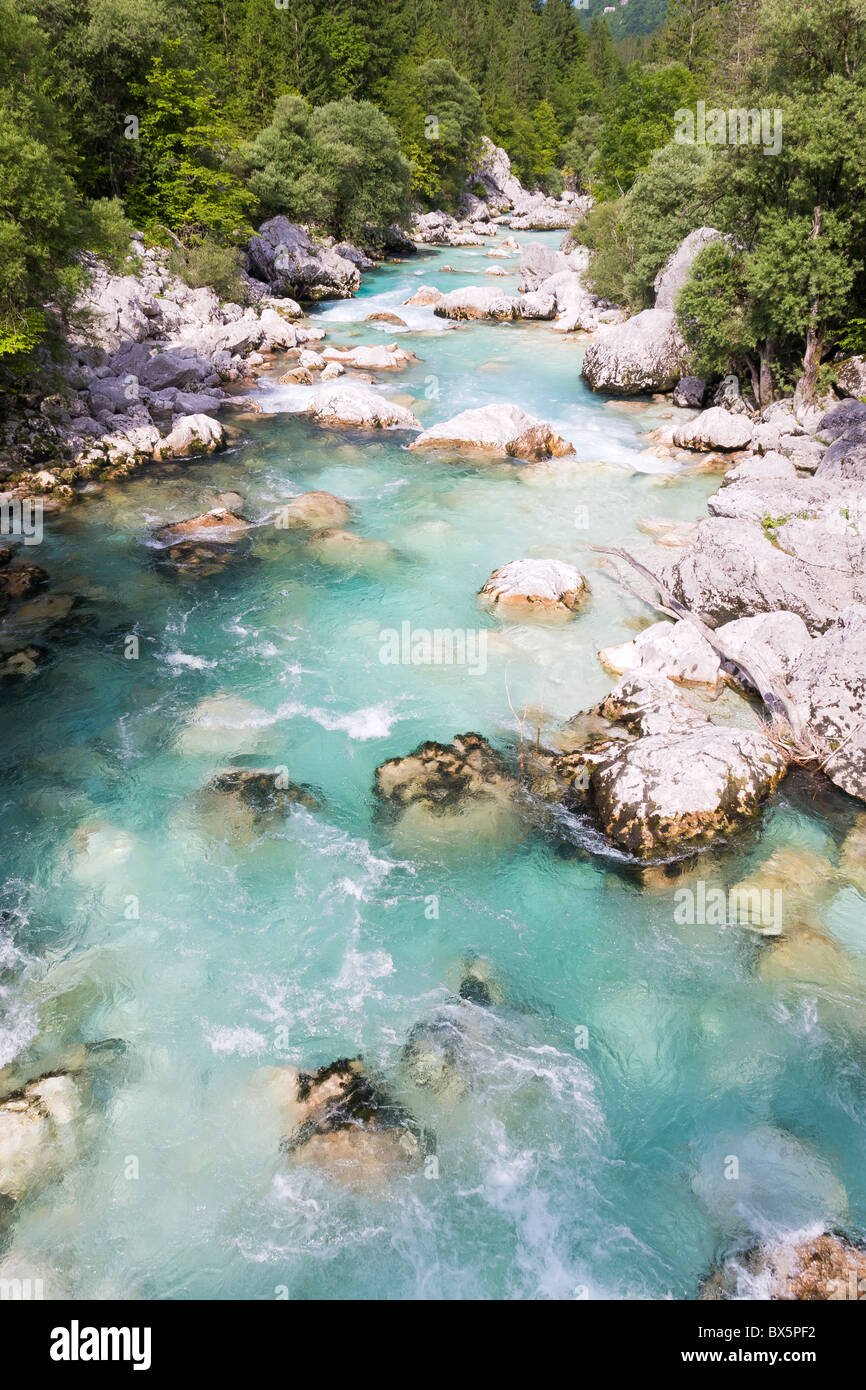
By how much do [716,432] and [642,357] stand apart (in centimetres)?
688

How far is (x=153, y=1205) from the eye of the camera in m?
7.93

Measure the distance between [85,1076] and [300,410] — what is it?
82.6 ft

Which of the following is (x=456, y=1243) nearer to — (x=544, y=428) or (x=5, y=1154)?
(x=5, y=1154)

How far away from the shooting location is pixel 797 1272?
7348 mm

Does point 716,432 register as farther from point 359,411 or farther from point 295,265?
point 295,265

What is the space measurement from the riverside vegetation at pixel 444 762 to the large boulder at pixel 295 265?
10.4 metres

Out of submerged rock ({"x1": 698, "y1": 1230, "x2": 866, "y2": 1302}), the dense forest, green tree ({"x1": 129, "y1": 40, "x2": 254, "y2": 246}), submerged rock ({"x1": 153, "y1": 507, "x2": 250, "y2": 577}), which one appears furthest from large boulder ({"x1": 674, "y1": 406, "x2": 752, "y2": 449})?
green tree ({"x1": 129, "y1": 40, "x2": 254, "y2": 246})

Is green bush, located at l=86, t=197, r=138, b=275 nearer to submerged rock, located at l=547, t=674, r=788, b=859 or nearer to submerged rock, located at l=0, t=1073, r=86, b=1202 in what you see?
submerged rock, located at l=547, t=674, r=788, b=859

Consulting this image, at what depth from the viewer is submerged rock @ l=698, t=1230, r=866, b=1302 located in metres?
7.21

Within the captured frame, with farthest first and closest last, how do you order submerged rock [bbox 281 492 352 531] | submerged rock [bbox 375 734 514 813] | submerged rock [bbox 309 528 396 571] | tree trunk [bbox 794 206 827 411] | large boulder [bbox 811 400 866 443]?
tree trunk [bbox 794 206 827 411] < large boulder [bbox 811 400 866 443] < submerged rock [bbox 281 492 352 531] < submerged rock [bbox 309 528 396 571] < submerged rock [bbox 375 734 514 813]

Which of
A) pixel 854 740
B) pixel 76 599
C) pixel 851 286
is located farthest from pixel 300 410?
pixel 854 740

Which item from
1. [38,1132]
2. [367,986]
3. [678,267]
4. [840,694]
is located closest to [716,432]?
[678,267]

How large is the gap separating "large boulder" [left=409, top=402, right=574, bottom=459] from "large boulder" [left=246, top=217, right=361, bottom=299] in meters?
23.3
